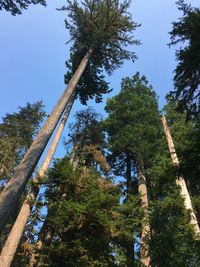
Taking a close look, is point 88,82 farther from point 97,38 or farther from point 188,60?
point 188,60

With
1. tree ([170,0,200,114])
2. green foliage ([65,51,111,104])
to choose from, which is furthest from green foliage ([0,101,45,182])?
tree ([170,0,200,114])

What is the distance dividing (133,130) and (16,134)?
9.54m

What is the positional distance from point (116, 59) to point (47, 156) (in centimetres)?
799

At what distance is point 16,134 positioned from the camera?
982 inches

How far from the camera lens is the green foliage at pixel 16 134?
21.9m

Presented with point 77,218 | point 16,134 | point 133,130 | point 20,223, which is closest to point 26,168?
point 77,218

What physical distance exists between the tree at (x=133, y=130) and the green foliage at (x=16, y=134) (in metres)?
6.15

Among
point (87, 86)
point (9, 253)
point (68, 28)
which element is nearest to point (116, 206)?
point (9, 253)

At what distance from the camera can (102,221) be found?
37.5 ft

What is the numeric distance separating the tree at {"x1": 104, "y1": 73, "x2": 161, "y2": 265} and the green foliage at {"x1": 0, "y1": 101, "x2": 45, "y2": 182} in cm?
615

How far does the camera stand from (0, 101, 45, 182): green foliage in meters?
21.9

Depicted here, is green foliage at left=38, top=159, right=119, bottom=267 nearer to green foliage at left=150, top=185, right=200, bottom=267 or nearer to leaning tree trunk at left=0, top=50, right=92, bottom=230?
leaning tree trunk at left=0, top=50, right=92, bottom=230

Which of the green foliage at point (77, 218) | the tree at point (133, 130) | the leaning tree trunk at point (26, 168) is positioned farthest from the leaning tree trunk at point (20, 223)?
the tree at point (133, 130)

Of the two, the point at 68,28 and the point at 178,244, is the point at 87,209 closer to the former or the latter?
the point at 178,244
